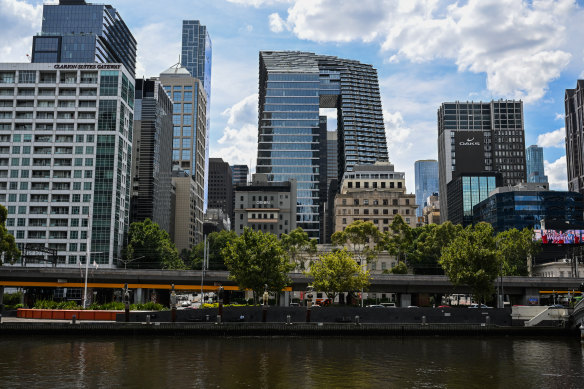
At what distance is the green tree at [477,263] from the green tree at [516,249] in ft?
169

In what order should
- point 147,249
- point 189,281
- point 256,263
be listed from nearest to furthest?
point 256,263
point 189,281
point 147,249

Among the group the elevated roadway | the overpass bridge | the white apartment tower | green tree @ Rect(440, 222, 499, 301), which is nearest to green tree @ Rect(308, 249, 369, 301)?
green tree @ Rect(440, 222, 499, 301)

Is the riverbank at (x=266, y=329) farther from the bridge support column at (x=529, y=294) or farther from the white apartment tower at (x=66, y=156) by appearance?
the white apartment tower at (x=66, y=156)

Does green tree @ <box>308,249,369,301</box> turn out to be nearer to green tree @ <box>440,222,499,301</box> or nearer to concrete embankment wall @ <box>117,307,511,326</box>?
green tree @ <box>440,222,499,301</box>

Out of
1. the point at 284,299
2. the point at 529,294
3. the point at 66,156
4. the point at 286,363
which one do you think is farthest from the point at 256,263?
the point at 66,156

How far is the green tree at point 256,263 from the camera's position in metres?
82.6

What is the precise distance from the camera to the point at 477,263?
80562 mm

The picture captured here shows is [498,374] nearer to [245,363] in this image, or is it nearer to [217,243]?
[245,363]

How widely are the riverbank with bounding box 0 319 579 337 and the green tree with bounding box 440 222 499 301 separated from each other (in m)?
14.0

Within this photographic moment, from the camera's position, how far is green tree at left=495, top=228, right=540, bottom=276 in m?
133

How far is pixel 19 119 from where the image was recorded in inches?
5797

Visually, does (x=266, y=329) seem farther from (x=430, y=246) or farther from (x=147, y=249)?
(x=147, y=249)

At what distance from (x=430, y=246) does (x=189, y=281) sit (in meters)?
61.7

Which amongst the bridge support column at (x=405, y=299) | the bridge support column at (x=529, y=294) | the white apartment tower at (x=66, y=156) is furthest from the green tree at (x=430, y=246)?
the white apartment tower at (x=66, y=156)
